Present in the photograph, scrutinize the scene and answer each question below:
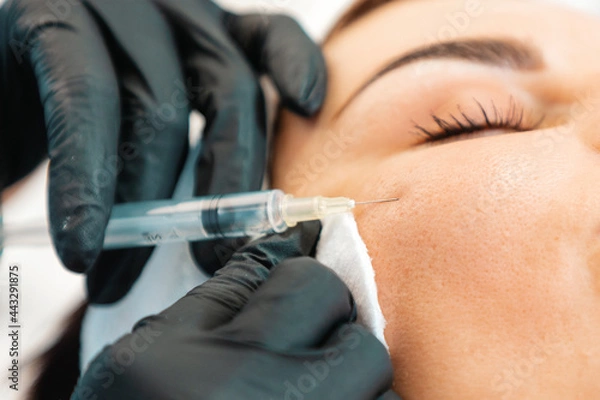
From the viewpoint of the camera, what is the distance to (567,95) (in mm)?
732

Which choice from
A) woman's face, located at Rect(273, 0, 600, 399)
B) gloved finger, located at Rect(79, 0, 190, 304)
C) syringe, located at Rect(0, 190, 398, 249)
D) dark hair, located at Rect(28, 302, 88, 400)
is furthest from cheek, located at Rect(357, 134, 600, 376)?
dark hair, located at Rect(28, 302, 88, 400)

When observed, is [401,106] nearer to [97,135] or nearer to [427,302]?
[427,302]

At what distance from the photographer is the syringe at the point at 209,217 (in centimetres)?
70

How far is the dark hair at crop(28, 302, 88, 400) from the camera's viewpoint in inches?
33.7

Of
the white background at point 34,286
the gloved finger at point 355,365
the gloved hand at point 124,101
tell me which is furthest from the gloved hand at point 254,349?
the white background at point 34,286

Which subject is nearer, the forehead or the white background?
the forehead

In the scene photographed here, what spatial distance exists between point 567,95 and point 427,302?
0.39 meters

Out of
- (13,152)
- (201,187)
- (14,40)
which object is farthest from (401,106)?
(13,152)

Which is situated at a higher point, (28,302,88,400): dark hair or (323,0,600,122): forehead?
(323,0,600,122): forehead

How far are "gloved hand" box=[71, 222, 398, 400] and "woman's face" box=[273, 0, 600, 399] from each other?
80 mm

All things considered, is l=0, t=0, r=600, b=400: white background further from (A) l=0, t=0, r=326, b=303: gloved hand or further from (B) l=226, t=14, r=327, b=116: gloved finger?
(B) l=226, t=14, r=327, b=116: gloved finger

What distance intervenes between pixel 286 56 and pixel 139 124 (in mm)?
303

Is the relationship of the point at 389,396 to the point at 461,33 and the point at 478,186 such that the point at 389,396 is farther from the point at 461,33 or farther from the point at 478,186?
the point at 461,33

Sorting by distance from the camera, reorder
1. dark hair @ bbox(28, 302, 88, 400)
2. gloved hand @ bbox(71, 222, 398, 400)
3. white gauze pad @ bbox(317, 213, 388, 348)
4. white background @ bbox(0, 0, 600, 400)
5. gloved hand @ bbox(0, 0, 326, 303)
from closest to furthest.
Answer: gloved hand @ bbox(71, 222, 398, 400) < white gauze pad @ bbox(317, 213, 388, 348) < gloved hand @ bbox(0, 0, 326, 303) < dark hair @ bbox(28, 302, 88, 400) < white background @ bbox(0, 0, 600, 400)
